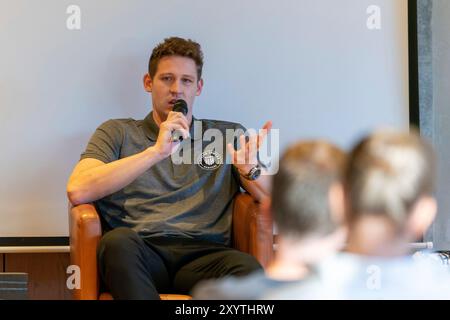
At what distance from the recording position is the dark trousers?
7.43 feet

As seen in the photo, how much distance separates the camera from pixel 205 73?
324 centimetres

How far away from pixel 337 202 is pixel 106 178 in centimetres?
163

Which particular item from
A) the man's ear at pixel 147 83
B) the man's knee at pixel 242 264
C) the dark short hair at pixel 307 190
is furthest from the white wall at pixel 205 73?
the dark short hair at pixel 307 190

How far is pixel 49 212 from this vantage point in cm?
319

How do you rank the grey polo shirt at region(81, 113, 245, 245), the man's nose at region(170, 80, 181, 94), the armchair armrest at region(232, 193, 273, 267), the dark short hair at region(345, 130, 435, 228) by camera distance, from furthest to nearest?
1. the man's nose at region(170, 80, 181, 94)
2. the grey polo shirt at region(81, 113, 245, 245)
3. the armchair armrest at region(232, 193, 273, 267)
4. the dark short hair at region(345, 130, 435, 228)

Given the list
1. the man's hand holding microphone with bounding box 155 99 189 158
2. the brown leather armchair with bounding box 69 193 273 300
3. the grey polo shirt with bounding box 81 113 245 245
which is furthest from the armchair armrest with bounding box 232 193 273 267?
the man's hand holding microphone with bounding box 155 99 189 158

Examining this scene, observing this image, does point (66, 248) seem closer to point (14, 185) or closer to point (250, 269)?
point (14, 185)

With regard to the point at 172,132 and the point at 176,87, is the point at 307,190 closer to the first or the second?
the point at 172,132

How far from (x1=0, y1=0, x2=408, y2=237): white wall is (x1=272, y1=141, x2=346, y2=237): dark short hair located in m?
2.16

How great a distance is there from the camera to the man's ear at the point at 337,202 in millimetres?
1044

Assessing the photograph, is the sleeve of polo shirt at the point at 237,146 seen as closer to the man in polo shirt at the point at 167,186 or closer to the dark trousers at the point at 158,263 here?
the man in polo shirt at the point at 167,186

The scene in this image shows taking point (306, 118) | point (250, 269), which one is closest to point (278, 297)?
point (250, 269)

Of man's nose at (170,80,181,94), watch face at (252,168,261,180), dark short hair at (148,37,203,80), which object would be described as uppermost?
dark short hair at (148,37,203,80)

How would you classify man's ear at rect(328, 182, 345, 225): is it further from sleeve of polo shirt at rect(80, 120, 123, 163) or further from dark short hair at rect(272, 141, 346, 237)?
sleeve of polo shirt at rect(80, 120, 123, 163)
